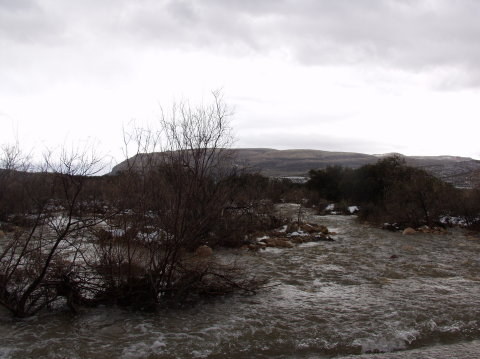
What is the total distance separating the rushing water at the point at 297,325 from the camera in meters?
5.76

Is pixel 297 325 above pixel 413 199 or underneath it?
underneath

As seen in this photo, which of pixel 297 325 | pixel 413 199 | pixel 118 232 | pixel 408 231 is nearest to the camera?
pixel 297 325

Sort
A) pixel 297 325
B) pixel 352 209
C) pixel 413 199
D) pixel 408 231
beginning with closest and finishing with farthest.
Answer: pixel 297 325, pixel 408 231, pixel 413 199, pixel 352 209

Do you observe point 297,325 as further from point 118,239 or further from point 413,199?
point 413,199

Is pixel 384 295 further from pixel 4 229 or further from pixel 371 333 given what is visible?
pixel 4 229

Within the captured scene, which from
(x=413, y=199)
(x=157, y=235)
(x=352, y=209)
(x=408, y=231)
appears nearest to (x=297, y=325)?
(x=157, y=235)

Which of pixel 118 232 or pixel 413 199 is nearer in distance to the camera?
pixel 118 232

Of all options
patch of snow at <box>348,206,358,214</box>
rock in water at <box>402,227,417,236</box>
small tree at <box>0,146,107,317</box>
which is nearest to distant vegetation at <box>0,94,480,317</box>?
small tree at <box>0,146,107,317</box>

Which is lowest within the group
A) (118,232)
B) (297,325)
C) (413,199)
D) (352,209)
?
(352,209)

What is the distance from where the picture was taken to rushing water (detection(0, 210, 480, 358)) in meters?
5.76

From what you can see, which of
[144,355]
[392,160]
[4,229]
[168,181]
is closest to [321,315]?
[144,355]

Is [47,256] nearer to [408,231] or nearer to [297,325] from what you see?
[297,325]

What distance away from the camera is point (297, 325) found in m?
6.73

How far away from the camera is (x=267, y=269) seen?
36.0 feet
